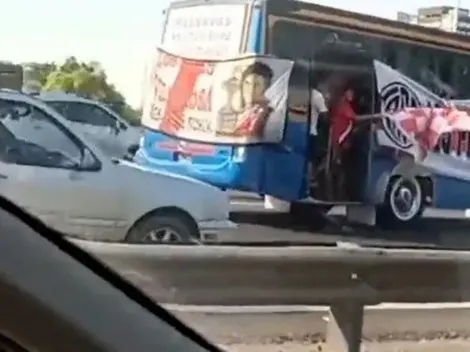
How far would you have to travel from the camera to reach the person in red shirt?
23.6 ft

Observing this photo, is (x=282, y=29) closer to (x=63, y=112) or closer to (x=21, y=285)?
(x=63, y=112)

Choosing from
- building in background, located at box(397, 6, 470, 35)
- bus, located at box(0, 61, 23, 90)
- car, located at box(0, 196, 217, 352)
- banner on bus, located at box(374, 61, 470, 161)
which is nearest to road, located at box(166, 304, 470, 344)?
building in background, located at box(397, 6, 470, 35)

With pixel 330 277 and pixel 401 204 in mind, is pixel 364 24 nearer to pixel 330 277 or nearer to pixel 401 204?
pixel 401 204

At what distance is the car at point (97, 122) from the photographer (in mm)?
3896

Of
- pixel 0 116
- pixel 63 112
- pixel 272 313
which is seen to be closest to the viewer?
pixel 0 116

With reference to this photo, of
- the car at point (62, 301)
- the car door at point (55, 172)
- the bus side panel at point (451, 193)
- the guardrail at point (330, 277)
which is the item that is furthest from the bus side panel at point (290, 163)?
the car at point (62, 301)

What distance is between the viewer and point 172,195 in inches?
212

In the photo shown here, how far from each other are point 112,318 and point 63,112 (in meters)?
2.71

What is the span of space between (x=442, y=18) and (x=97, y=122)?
6.65 feet

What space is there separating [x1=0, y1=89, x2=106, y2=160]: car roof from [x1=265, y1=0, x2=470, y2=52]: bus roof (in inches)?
89.0

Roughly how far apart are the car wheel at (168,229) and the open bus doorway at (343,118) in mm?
1843

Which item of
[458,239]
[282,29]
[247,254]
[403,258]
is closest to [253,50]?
[282,29]

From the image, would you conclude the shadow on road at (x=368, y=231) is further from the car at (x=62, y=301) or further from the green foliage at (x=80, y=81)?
the car at (x=62, y=301)

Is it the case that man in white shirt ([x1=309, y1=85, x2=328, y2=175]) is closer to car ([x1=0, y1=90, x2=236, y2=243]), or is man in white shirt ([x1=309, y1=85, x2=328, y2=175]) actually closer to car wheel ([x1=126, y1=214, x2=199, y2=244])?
car ([x1=0, y1=90, x2=236, y2=243])
